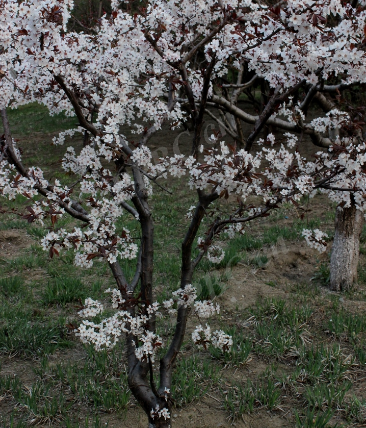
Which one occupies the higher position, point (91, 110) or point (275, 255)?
point (91, 110)

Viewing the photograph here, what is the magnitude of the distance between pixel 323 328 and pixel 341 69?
86.4 inches

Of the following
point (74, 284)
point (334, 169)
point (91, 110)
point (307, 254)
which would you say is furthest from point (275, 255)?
point (91, 110)

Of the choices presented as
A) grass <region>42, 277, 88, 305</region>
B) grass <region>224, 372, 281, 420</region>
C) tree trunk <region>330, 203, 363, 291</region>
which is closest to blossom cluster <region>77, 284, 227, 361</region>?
grass <region>224, 372, 281, 420</region>

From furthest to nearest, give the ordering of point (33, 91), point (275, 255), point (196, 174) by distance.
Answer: point (275, 255) → point (33, 91) → point (196, 174)

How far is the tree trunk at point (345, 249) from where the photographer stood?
4.38 metres

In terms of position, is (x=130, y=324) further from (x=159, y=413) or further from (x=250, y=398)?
(x=250, y=398)

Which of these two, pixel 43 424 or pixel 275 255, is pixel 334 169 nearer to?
pixel 43 424

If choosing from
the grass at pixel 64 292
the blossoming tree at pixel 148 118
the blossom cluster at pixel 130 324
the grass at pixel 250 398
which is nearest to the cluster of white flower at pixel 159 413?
the blossoming tree at pixel 148 118

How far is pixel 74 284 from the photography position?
434 cm

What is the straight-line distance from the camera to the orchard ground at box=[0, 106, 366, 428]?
2797 millimetres

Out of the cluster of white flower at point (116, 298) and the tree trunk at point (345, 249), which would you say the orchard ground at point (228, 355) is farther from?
the cluster of white flower at point (116, 298)

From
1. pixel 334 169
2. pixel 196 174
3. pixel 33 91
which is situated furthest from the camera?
pixel 33 91

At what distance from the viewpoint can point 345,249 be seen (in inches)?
173

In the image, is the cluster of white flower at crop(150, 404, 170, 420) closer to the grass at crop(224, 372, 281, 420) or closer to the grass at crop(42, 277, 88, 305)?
the grass at crop(224, 372, 281, 420)
